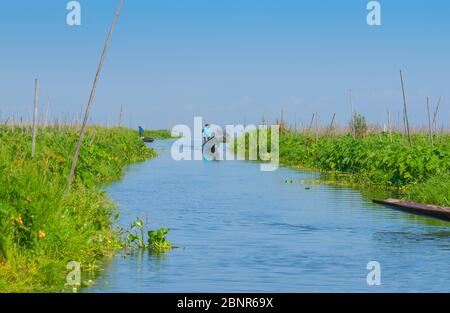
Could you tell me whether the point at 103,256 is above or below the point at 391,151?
below

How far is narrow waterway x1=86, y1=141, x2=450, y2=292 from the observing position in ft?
40.0

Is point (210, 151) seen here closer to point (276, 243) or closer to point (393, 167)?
point (393, 167)

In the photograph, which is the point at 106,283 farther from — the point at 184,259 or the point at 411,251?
the point at 411,251

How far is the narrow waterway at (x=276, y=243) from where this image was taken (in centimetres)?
1220

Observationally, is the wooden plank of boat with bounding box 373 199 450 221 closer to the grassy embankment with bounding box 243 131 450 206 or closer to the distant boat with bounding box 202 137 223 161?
the grassy embankment with bounding box 243 131 450 206

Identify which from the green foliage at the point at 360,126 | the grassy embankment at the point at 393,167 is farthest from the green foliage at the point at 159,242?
the green foliage at the point at 360,126

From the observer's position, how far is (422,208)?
69.2 feet

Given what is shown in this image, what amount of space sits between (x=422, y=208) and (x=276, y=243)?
5.90m

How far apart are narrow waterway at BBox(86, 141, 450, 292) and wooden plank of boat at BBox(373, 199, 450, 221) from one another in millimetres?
283

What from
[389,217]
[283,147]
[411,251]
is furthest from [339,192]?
[283,147]

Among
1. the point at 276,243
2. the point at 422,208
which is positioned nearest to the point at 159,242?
the point at 276,243
